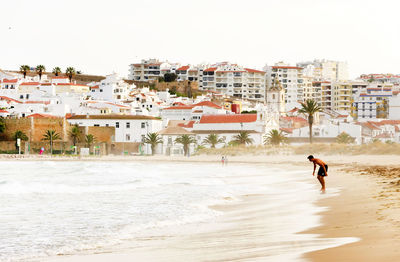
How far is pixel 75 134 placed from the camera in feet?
246

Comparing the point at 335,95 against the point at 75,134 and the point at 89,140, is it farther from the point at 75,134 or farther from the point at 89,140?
the point at 75,134

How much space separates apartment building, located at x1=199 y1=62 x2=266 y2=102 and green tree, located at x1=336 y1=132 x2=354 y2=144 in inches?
2805

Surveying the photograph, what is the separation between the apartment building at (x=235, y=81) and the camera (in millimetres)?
148000

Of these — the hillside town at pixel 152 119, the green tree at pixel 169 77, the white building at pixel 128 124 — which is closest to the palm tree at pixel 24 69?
the hillside town at pixel 152 119

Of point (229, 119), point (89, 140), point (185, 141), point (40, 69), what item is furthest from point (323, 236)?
point (40, 69)

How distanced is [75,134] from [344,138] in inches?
1267

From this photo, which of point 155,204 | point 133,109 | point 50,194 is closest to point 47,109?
point 133,109

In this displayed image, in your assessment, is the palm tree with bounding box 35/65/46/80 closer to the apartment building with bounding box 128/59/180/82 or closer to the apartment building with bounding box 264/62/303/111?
the apartment building with bounding box 128/59/180/82

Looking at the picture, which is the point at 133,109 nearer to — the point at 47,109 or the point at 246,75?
the point at 47,109

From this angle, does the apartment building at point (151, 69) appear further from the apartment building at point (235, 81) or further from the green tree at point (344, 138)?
the green tree at point (344, 138)

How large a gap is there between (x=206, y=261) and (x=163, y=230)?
459cm

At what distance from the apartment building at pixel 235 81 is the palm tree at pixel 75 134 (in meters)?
74.9

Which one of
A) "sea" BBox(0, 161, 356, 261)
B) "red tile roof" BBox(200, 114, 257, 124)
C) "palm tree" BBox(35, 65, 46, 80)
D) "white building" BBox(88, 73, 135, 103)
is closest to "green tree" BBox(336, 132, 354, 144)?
"red tile roof" BBox(200, 114, 257, 124)

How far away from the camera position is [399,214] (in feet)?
38.0
